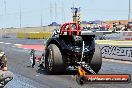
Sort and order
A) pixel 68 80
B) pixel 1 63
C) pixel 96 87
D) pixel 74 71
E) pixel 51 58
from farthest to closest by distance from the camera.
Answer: pixel 74 71
pixel 51 58
pixel 68 80
pixel 96 87
pixel 1 63

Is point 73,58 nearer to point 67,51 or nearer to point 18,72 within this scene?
point 67,51

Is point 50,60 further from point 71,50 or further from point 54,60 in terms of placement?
point 71,50

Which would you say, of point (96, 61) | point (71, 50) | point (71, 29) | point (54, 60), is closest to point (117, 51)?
point (96, 61)

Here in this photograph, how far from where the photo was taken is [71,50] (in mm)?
12672

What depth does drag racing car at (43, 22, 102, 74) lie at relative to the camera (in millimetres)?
12742

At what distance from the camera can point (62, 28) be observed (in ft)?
44.2

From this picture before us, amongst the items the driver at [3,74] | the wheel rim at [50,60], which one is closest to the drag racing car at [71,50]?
the wheel rim at [50,60]

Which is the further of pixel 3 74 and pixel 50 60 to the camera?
pixel 50 60

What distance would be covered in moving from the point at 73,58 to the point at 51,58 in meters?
0.83

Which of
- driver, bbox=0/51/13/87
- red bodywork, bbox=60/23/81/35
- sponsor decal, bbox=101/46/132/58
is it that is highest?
red bodywork, bbox=60/23/81/35

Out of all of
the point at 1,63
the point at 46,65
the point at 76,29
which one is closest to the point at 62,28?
the point at 76,29

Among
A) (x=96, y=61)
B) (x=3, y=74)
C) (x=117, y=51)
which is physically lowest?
(x=117, y=51)

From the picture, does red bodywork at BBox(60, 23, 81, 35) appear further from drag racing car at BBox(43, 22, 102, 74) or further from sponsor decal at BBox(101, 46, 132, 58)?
sponsor decal at BBox(101, 46, 132, 58)

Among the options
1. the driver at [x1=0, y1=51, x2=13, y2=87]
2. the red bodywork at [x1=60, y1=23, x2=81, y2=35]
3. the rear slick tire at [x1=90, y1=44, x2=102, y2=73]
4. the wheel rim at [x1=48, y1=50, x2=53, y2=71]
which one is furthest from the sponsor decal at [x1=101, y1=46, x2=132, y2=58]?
the driver at [x1=0, y1=51, x2=13, y2=87]
